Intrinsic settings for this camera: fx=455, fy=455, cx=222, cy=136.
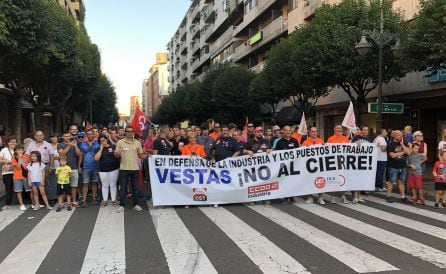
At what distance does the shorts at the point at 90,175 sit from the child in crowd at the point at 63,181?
1.42 feet

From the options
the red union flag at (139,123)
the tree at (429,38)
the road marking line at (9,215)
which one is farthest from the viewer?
the tree at (429,38)

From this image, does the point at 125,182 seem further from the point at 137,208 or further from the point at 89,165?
the point at 89,165

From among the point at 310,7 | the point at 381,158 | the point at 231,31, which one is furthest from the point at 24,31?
the point at 231,31

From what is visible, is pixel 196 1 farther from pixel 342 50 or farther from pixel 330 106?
pixel 342 50

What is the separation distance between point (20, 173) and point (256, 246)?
6022mm

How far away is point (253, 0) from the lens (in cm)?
4312

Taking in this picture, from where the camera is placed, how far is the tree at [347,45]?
18.7m

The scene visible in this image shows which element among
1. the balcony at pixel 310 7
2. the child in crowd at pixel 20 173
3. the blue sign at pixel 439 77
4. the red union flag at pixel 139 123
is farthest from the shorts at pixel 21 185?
the balcony at pixel 310 7

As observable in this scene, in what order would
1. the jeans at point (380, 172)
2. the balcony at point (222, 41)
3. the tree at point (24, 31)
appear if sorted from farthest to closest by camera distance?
the balcony at point (222, 41)
the tree at point (24, 31)
the jeans at point (380, 172)

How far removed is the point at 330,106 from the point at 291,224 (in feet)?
71.4

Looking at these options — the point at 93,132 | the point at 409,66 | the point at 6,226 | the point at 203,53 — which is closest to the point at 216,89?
the point at 409,66

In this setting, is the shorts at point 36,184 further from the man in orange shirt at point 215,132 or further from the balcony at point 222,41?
the balcony at point 222,41

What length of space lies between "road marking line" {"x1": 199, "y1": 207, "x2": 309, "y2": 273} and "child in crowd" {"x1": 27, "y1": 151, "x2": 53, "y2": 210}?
3730 mm

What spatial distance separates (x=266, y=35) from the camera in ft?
127
